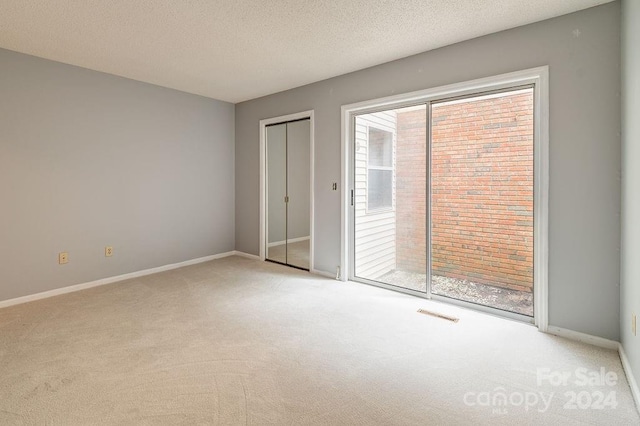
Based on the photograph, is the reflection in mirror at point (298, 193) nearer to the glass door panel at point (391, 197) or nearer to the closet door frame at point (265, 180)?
the closet door frame at point (265, 180)

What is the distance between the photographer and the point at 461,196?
3.51 meters

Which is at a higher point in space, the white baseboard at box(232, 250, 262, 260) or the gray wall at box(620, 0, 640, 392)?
the gray wall at box(620, 0, 640, 392)

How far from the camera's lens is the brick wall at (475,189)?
3178mm

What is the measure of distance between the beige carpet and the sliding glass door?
50cm

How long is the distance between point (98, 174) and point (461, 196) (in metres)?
4.23

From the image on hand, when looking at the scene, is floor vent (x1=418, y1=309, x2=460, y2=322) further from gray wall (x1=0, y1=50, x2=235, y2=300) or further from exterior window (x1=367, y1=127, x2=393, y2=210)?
gray wall (x1=0, y1=50, x2=235, y2=300)

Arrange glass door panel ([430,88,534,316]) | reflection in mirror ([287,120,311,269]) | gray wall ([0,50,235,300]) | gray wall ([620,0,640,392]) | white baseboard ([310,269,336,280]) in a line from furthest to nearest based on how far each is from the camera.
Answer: reflection in mirror ([287,120,311,269])
white baseboard ([310,269,336,280])
gray wall ([0,50,235,300])
glass door panel ([430,88,534,316])
gray wall ([620,0,640,392])

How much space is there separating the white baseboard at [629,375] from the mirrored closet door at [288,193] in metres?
3.29

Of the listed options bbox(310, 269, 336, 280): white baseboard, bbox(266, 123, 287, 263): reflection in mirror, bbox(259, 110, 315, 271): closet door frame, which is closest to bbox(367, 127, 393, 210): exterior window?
bbox(259, 110, 315, 271): closet door frame

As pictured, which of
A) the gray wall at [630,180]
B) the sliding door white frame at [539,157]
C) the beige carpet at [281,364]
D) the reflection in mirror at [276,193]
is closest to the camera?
the beige carpet at [281,364]

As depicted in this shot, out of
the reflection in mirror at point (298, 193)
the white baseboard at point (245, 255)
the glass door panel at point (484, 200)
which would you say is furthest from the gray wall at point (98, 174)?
the glass door panel at point (484, 200)

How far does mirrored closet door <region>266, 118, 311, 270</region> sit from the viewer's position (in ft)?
15.4

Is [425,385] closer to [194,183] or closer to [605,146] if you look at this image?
[605,146]

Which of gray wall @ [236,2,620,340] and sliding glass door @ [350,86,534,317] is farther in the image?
sliding glass door @ [350,86,534,317]
